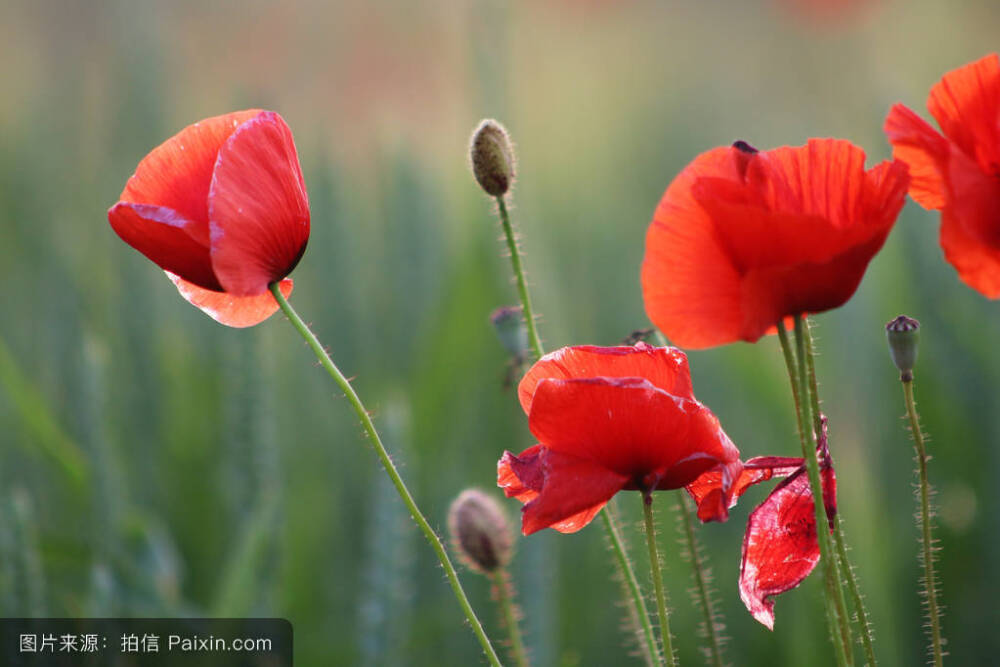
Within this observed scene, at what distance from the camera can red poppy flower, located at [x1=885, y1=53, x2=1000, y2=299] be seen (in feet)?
0.81

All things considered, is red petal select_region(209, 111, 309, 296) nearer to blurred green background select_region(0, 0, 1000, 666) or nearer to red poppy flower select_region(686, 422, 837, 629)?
red poppy flower select_region(686, 422, 837, 629)

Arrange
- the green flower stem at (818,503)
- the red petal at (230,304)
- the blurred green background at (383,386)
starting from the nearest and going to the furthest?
the green flower stem at (818,503) < the red petal at (230,304) < the blurred green background at (383,386)

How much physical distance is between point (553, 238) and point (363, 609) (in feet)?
2.75

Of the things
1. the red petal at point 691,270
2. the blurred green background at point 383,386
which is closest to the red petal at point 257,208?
the red petal at point 691,270

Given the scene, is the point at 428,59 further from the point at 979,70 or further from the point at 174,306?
the point at 979,70

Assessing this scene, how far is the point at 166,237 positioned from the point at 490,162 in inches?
3.7

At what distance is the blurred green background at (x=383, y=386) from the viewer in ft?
2.38

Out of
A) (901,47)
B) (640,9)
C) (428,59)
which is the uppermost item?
(640,9)

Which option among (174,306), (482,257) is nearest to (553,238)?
(482,257)

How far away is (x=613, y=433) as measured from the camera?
278mm

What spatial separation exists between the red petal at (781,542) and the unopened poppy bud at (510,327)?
0.12m

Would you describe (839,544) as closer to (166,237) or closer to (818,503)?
(818,503)

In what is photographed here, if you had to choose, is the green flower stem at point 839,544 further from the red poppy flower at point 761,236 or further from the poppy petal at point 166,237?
the poppy petal at point 166,237

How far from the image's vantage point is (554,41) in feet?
7.60
